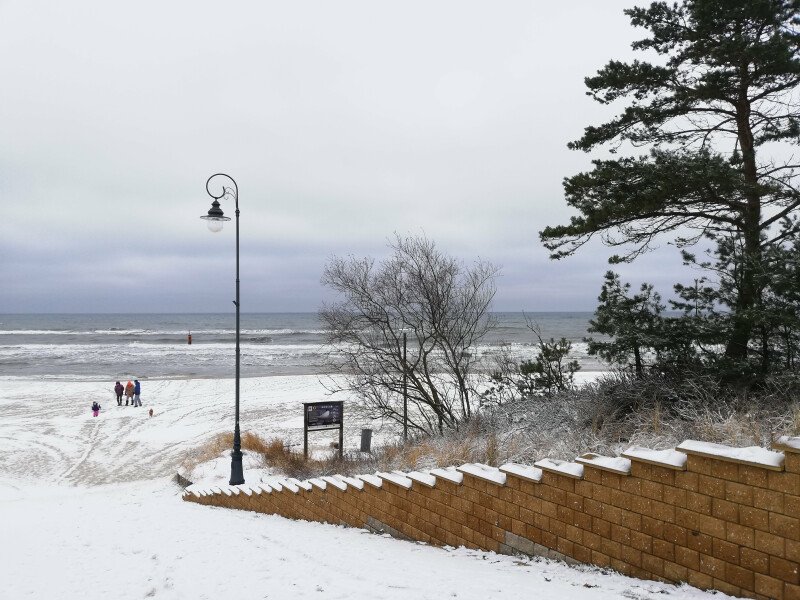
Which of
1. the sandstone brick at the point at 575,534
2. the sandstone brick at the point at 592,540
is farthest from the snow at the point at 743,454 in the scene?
the sandstone brick at the point at 575,534

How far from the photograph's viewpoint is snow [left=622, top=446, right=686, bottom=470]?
3602 mm

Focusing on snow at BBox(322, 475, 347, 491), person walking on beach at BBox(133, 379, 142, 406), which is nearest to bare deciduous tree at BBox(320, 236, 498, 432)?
snow at BBox(322, 475, 347, 491)

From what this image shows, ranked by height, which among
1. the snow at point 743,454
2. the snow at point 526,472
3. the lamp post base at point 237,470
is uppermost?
the snow at point 743,454

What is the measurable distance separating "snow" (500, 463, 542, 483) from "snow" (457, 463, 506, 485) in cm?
8

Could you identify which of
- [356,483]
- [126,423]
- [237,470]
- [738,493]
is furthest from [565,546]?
[126,423]

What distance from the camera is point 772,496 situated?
10.3 feet

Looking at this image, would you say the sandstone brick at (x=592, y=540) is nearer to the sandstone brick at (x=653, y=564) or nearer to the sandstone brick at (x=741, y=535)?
the sandstone brick at (x=653, y=564)

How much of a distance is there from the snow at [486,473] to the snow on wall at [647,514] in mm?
12

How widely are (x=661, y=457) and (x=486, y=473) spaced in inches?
71.9

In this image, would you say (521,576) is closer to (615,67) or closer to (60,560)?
(60,560)

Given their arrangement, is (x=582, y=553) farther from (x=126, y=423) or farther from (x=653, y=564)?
(x=126, y=423)

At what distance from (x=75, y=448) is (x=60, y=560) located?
17.8 meters

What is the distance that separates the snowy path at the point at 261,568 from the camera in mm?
3854

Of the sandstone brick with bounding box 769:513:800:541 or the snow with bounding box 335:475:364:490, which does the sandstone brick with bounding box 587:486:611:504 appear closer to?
the sandstone brick with bounding box 769:513:800:541
